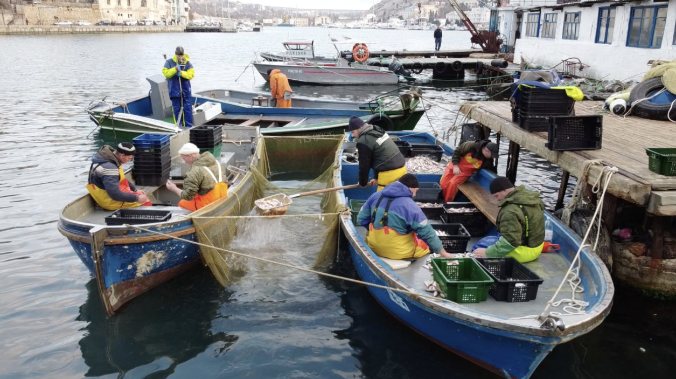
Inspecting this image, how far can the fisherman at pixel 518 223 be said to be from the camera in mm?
6648

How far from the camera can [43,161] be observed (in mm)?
16359

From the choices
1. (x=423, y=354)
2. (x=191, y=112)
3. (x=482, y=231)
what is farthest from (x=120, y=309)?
(x=191, y=112)

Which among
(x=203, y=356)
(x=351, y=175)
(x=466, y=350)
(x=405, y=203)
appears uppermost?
(x=405, y=203)

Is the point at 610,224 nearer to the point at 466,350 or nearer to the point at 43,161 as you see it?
the point at 466,350

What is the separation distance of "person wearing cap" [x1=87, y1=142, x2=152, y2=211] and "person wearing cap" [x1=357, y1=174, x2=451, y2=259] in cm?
383

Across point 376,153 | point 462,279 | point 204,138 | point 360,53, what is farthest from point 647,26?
point 462,279

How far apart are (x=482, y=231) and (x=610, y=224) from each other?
201 centimetres

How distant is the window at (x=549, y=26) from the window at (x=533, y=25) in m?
0.98

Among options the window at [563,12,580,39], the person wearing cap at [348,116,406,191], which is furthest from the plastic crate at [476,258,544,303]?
the window at [563,12,580,39]

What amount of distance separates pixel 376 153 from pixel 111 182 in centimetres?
448

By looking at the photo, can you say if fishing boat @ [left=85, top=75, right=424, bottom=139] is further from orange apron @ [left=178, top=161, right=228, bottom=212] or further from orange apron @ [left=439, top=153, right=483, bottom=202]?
orange apron @ [left=178, top=161, right=228, bottom=212]

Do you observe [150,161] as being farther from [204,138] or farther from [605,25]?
[605,25]

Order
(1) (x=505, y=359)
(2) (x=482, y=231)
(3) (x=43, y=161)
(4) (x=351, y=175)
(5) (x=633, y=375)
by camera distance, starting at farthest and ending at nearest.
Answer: (3) (x=43, y=161)
(4) (x=351, y=175)
(2) (x=482, y=231)
(5) (x=633, y=375)
(1) (x=505, y=359)

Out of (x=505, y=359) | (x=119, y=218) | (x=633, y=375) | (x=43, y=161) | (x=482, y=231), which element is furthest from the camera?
(x=43, y=161)
